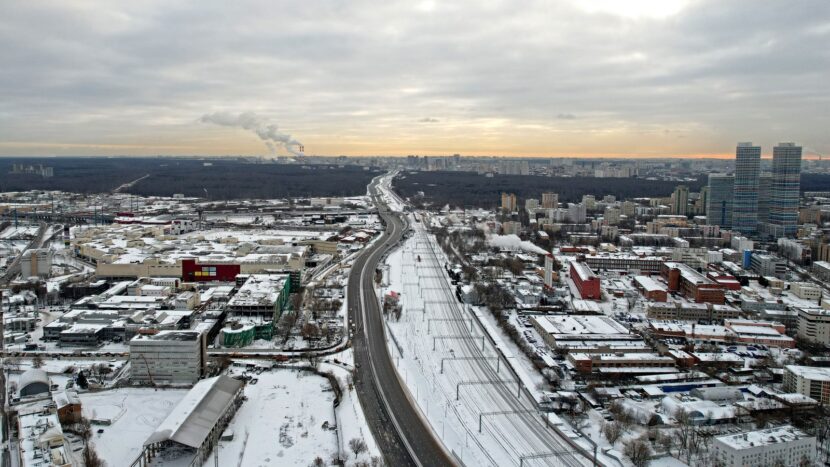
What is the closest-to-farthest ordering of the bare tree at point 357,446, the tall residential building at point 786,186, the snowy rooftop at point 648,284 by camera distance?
the bare tree at point 357,446
the snowy rooftop at point 648,284
the tall residential building at point 786,186

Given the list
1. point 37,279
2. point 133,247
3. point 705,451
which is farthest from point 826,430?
point 133,247

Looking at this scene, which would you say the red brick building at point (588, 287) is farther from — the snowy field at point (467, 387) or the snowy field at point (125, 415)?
the snowy field at point (125, 415)

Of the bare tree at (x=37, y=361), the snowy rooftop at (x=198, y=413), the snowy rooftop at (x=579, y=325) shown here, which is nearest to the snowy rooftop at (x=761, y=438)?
the snowy rooftop at (x=579, y=325)

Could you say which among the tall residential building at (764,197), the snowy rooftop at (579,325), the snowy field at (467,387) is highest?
the tall residential building at (764,197)

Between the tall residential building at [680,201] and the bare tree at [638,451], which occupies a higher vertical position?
the tall residential building at [680,201]

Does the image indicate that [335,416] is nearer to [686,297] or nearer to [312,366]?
[312,366]

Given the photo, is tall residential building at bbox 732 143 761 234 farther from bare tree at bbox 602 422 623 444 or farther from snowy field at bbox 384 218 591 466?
bare tree at bbox 602 422 623 444
